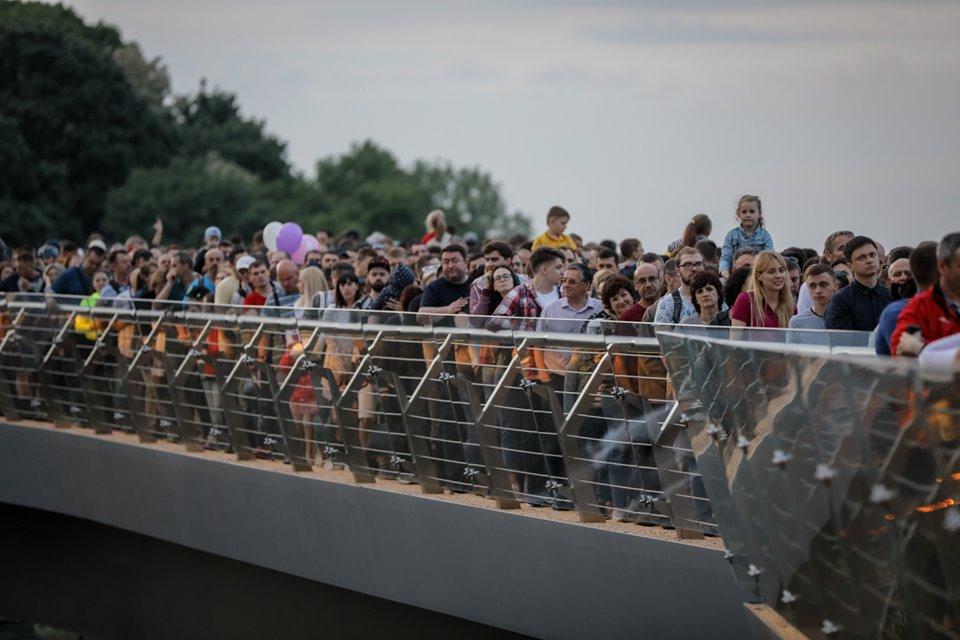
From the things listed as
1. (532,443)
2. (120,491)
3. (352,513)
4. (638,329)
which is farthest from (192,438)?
(638,329)

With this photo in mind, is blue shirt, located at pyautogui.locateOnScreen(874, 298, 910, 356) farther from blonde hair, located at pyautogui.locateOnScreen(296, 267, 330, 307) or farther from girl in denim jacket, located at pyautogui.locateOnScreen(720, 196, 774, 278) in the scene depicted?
blonde hair, located at pyautogui.locateOnScreen(296, 267, 330, 307)

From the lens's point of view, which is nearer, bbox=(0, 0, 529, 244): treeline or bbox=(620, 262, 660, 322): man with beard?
bbox=(620, 262, 660, 322): man with beard

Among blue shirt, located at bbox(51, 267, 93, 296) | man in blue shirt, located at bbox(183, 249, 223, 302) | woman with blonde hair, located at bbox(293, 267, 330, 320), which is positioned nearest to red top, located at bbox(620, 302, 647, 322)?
woman with blonde hair, located at bbox(293, 267, 330, 320)

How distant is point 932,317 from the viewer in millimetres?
7418

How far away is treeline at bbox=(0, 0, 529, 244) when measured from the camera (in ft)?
275

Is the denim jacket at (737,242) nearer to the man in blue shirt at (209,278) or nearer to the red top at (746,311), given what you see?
the red top at (746,311)

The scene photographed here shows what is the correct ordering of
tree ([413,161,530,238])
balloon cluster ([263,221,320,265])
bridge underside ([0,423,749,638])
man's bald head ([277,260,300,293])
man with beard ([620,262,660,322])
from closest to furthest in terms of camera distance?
bridge underside ([0,423,749,638]) < man with beard ([620,262,660,322]) < man's bald head ([277,260,300,293]) < balloon cluster ([263,221,320,265]) < tree ([413,161,530,238])

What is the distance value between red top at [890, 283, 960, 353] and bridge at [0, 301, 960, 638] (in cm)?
53

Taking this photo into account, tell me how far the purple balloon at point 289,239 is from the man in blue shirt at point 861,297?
1586cm

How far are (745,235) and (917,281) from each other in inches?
317

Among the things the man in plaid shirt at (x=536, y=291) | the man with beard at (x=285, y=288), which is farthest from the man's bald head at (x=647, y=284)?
the man with beard at (x=285, y=288)

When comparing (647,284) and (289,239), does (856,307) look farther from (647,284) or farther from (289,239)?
(289,239)

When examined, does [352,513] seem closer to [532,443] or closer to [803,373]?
[532,443]

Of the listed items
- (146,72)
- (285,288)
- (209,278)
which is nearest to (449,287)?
(285,288)
